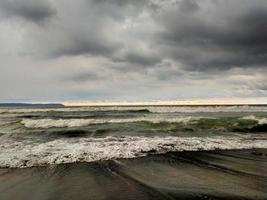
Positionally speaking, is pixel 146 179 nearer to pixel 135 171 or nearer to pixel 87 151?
pixel 135 171

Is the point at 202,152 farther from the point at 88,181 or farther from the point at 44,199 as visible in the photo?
the point at 44,199

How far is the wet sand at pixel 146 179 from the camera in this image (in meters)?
6.35

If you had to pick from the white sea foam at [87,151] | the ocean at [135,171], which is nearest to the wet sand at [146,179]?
the ocean at [135,171]

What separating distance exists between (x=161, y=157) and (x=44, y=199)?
5.76 m

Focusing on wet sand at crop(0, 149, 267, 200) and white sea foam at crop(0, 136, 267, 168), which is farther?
white sea foam at crop(0, 136, 267, 168)

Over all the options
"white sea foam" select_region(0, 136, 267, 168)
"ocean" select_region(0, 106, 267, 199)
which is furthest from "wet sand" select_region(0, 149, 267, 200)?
"white sea foam" select_region(0, 136, 267, 168)

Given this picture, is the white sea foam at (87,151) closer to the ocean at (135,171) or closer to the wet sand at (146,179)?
the ocean at (135,171)

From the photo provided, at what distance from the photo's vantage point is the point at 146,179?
7.77m

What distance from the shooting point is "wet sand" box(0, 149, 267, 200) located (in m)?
6.35

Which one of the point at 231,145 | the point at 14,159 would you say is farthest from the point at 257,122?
the point at 14,159

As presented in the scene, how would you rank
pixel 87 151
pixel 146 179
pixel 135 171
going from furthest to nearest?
pixel 87 151, pixel 135 171, pixel 146 179

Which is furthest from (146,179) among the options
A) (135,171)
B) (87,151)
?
(87,151)

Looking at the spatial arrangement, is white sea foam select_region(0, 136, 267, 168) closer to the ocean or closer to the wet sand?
the ocean

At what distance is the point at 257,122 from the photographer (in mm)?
26188
